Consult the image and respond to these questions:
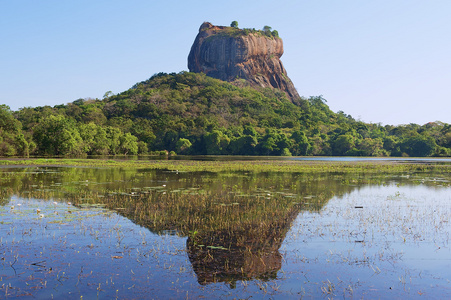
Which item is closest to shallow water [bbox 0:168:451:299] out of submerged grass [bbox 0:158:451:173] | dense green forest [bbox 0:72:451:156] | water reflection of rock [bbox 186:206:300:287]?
water reflection of rock [bbox 186:206:300:287]

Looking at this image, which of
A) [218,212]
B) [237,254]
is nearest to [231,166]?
[218,212]

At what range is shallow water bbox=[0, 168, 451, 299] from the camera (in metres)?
7.57

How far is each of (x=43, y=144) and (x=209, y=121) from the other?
2561 inches

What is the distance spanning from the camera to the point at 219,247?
1001 cm

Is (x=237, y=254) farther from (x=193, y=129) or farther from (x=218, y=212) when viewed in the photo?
(x=193, y=129)

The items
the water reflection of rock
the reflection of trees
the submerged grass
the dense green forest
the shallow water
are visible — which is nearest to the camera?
the shallow water

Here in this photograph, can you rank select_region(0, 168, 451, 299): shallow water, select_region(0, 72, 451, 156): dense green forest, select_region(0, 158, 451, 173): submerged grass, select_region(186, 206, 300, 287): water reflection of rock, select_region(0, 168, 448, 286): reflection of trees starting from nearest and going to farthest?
1. select_region(0, 168, 451, 299): shallow water
2. select_region(186, 206, 300, 287): water reflection of rock
3. select_region(0, 168, 448, 286): reflection of trees
4. select_region(0, 158, 451, 173): submerged grass
5. select_region(0, 72, 451, 156): dense green forest

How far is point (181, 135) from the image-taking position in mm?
115125

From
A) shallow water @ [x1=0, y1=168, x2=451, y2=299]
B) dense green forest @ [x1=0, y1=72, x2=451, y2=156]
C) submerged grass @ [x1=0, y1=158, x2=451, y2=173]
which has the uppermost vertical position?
dense green forest @ [x1=0, y1=72, x2=451, y2=156]

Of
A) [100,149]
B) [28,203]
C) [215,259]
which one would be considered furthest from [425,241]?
[100,149]

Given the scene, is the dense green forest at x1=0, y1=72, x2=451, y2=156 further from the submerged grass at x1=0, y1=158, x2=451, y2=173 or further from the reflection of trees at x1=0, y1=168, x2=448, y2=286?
the reflection of trees at x1=0, y1=168, x2=448, y2=286

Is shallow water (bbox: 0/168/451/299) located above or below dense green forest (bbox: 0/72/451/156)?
below

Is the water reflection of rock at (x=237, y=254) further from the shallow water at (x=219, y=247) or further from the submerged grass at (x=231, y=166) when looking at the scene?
the submerged grass at (x=231, y=166)

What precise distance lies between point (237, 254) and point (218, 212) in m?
5.30
